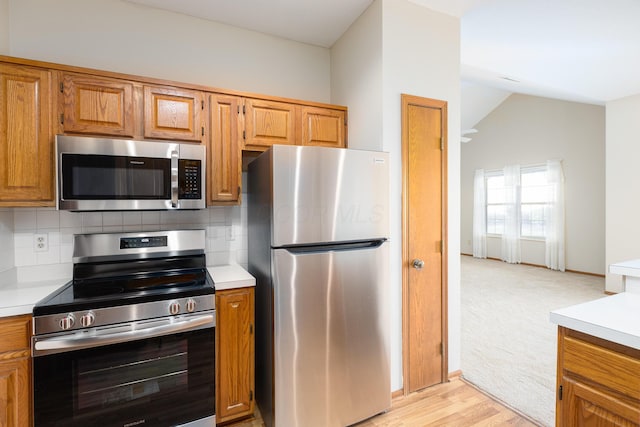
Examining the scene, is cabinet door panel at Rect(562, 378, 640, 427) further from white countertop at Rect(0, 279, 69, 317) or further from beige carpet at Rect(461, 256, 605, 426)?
white countertop at Rect(0, 279, 69, 317)

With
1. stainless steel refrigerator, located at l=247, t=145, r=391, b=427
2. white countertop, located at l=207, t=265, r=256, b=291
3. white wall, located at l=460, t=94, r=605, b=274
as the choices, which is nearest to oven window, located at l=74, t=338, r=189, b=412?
white countertop, located at l=207, t=265, r=256, b=291

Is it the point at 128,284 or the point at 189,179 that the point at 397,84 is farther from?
the point at 128,284

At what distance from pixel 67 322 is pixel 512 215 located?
Result: 814 centimetres

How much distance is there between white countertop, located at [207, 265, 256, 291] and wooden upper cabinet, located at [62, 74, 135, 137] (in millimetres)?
1065

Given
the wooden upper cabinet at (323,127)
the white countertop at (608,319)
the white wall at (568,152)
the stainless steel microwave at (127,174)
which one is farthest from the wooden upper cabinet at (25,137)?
the white wall at (568,152)

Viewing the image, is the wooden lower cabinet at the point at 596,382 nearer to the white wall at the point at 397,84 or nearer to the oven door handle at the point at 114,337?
the white wall at the point at 397,84

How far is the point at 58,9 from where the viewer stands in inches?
81.3

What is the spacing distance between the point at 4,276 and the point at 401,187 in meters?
2.58

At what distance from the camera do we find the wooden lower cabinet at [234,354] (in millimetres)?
1888

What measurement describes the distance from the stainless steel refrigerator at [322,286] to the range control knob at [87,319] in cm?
88

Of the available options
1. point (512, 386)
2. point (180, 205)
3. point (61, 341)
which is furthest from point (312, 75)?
point (512, 386)

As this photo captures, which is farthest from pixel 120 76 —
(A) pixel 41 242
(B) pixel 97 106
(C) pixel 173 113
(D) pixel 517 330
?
(D) pixel 517 330

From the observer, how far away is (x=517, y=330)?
3.45 m

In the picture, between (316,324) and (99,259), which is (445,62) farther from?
(99,259)
